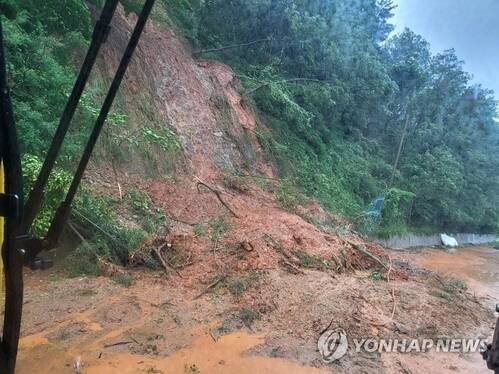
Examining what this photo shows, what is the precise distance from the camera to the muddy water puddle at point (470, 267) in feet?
40.2

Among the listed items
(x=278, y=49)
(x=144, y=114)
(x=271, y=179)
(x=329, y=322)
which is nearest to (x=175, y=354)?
(x=329, y=322)

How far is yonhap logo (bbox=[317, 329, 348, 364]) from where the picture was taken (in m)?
5.11

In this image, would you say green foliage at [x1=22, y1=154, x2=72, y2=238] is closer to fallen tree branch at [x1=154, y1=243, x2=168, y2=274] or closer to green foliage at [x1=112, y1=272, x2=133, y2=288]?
green foliage at [x1=112, y1=272, x2=133, y2=288]

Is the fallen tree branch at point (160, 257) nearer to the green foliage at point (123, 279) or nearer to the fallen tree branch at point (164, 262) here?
the fallen tree branch at point (164, 262)

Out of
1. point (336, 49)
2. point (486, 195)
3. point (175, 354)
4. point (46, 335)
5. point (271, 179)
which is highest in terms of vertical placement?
point (336, 49)

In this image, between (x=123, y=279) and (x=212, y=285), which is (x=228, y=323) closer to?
(x=212, y=285)

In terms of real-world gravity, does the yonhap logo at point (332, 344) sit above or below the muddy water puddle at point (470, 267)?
below

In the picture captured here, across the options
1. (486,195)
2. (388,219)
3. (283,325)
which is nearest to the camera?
(283,325)

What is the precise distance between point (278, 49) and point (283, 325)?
45.1 feet

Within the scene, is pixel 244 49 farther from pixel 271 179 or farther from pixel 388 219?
pixel 388 219

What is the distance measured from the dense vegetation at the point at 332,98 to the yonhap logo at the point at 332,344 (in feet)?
12.4

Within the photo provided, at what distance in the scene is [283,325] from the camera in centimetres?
581

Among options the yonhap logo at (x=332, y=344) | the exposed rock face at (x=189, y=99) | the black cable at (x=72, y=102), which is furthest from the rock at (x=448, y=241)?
the black cable at (x=72, y=102)

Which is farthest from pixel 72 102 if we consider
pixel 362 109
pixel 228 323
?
pixel 362 109
